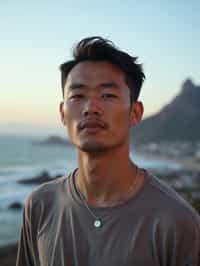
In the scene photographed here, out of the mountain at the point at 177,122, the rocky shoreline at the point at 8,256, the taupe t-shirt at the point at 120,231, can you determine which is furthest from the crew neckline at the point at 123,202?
the mountain at the point at 177,122

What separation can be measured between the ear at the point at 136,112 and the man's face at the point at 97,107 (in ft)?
0.08

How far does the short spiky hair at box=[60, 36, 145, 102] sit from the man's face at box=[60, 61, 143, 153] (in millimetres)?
25

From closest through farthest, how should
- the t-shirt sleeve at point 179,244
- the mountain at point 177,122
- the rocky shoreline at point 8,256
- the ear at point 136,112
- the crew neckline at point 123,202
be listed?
the t-shirt sleeve at point 179,244 → the crew neckline at point 123,202 → the ear at point 136,112 → the rocky shoreline at point 8,256 → the mountain at point 177,122

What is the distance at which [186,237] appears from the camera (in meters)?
1.30

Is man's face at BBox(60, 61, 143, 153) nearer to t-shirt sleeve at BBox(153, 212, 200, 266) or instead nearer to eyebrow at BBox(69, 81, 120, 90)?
A: eyebrow at BBox(69, 81, 120, 90)

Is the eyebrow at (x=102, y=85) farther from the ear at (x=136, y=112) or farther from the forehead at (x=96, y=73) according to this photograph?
the ear at (x=136, y=112)

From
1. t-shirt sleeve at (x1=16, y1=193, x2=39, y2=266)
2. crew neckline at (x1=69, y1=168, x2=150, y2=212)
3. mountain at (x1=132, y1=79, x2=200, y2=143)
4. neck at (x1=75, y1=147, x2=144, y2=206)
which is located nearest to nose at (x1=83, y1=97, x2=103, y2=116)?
neck at (x1=75, y1=147, x2=144, y2=206)

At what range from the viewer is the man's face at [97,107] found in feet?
4.66

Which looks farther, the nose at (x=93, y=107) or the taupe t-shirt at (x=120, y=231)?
the nose at (x=93, y=107)

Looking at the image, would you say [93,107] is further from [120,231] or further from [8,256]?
[8,256]

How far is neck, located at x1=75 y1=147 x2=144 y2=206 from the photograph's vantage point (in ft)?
4.75

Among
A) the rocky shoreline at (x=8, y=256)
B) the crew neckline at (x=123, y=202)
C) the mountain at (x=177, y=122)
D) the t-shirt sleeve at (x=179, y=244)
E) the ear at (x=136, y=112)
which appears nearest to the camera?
the t-shirt sleeve at (x=179, y=244)

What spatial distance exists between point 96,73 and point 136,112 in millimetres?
235

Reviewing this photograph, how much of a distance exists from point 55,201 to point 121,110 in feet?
1.43
